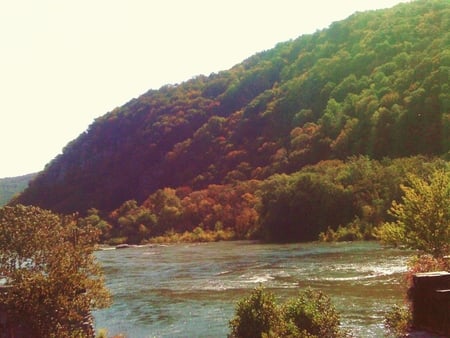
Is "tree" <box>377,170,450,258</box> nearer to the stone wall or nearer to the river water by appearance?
the river water

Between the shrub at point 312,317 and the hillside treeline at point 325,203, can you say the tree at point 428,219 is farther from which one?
the hillside treeline at point 325,203

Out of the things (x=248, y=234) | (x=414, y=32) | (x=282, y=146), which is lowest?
(x=248, y=234)

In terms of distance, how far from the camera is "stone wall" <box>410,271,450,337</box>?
48.2 ft

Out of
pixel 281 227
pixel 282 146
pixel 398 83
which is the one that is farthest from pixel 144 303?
pixel 282 146

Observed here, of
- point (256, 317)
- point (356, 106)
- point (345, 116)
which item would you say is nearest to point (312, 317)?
point (256, 317)

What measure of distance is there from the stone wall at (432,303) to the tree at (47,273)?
1423 cm

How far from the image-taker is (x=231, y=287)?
4459 centimetres

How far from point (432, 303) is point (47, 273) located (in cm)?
1626

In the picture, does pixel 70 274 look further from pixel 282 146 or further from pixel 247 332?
pixel 282 146

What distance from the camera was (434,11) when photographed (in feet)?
493

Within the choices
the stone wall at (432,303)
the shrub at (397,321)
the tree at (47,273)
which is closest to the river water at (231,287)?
the shrub at (397,321)

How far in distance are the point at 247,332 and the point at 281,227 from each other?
7834 cm

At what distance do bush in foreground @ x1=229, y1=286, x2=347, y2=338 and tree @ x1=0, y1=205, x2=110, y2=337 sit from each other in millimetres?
6725

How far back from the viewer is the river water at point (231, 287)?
106 feet
